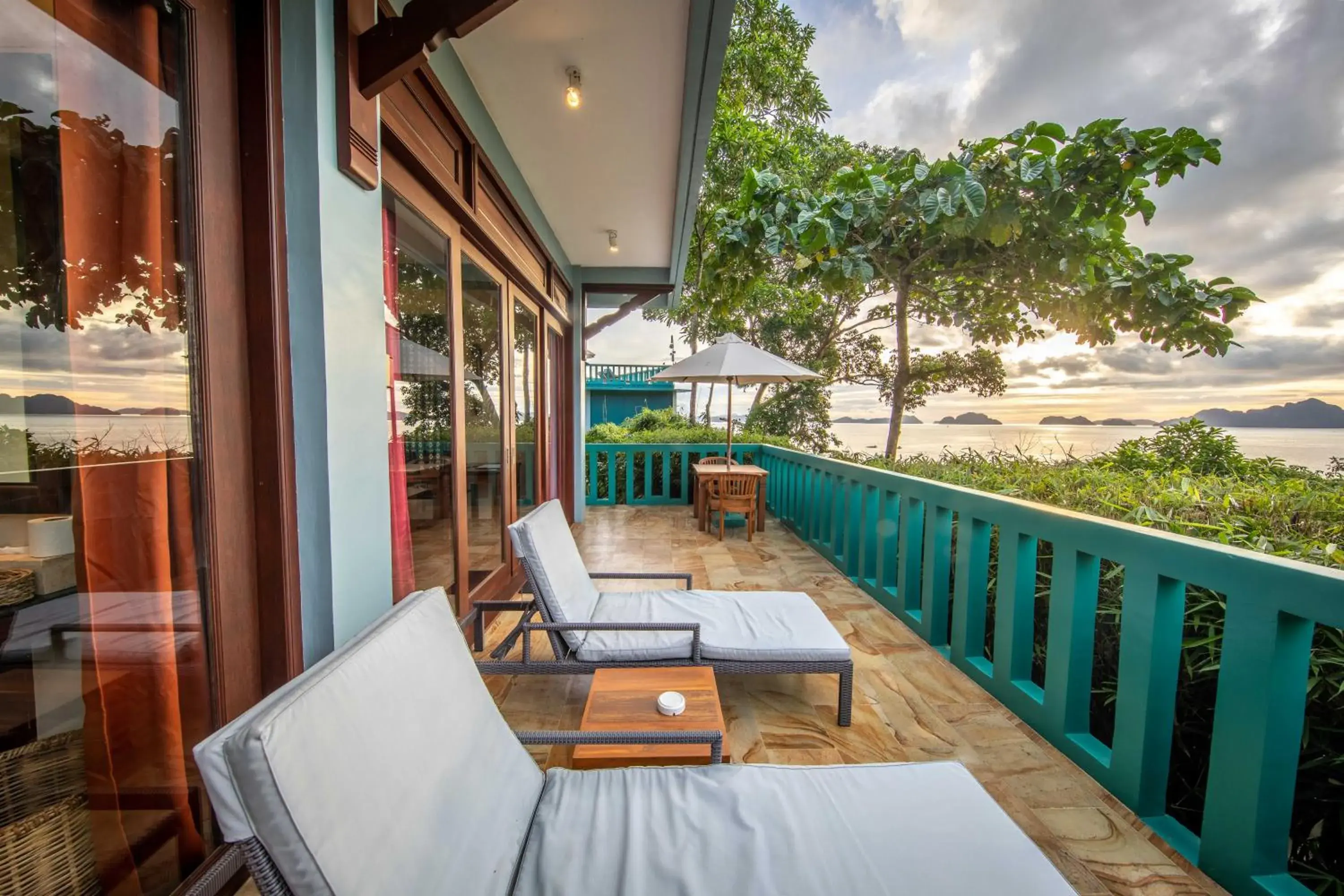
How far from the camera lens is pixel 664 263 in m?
5.97

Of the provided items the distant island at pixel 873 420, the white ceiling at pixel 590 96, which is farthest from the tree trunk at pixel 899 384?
the white ceiling at pixel 590 96

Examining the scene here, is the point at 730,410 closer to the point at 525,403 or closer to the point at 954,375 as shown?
the point at 525,403

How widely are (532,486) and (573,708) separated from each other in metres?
2.76

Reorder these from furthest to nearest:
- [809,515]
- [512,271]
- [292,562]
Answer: [809,515], [512,271], [292,562]

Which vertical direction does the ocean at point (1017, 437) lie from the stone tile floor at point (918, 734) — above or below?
above

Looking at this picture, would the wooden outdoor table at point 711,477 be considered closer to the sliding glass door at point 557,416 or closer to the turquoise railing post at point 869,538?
the sliding glass door at point 557,416

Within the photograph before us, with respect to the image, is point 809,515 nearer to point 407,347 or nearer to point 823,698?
point 823,698

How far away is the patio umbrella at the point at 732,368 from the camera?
17.7ft

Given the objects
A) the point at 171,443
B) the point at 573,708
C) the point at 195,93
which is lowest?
the point at 573,708

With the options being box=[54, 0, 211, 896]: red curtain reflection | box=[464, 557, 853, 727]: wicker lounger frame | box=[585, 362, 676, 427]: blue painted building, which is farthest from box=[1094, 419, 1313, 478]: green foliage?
box=[585, 362, 676, 427]: blue painted building

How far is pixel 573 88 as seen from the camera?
2492 mm

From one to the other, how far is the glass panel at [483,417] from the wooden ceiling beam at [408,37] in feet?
4.42

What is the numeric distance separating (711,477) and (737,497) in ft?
1.23

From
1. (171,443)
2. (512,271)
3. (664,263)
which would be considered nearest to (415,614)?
(171,443)
